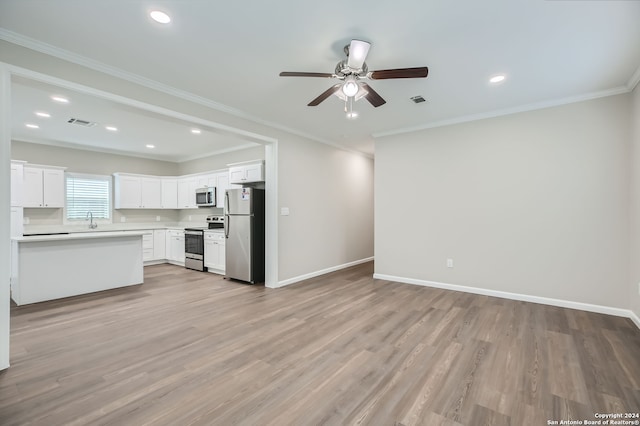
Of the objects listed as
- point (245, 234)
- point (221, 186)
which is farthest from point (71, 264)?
point (221, 186)

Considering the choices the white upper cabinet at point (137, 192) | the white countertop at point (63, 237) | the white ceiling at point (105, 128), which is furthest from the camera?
the white upper cabinet at point (137, 192)

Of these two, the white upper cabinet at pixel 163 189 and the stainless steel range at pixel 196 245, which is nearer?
the stainless steel range at pixel 196 245

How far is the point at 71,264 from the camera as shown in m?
4.24

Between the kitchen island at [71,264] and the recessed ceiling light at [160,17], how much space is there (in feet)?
11.8

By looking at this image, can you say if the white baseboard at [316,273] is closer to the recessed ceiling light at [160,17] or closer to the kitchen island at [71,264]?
the kitchen island at [71,264]

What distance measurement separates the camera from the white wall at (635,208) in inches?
124

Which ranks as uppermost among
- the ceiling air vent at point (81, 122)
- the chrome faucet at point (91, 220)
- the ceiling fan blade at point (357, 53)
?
the ceiling air vent at point (81, 122)

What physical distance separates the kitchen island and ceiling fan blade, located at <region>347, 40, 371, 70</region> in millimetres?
4473

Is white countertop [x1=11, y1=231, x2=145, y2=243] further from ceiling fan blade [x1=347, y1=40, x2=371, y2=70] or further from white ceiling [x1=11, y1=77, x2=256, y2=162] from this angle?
→ ceiling fan blade [x1=347, y1=40, x2=371, y2=70]

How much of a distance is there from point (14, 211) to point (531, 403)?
26.2 ft

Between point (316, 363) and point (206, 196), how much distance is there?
5334 millimetres

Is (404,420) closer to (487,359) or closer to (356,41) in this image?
(487,359)

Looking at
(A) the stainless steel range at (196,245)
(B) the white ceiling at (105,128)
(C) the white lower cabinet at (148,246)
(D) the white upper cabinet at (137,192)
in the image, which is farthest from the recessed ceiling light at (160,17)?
(C) the white lower cabinet at (148,246)

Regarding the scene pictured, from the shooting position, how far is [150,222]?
293 inches
